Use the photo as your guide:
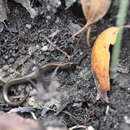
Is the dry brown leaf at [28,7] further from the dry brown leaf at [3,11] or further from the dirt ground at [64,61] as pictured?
the dry brown leaf at [3,11]

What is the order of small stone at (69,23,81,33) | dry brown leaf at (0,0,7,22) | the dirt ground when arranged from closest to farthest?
the dirt ground, small stone at (69,23,81,33), dry brown leaf at (0,0,7,22)

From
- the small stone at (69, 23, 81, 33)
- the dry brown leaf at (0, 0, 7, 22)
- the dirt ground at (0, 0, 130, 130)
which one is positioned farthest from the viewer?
the dry brown leaf at (0, 0, 7, 22)

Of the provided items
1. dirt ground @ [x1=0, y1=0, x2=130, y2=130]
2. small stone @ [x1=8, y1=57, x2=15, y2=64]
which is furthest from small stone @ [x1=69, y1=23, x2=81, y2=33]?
small stone @ [x1=8, y1=57, x2=15, y2=64]

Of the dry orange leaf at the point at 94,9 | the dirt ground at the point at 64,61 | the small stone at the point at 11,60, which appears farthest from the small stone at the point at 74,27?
the small stone at the point at 11,60

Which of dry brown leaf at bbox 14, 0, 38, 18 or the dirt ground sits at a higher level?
dry brown leaf at bbox 14, 0, 38, 18

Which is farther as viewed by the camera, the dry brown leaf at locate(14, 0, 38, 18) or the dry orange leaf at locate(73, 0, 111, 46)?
the dry brown leaf at locate(14, 0, 38, 18)

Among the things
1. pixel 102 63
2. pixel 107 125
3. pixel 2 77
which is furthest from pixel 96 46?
pixel 2 77

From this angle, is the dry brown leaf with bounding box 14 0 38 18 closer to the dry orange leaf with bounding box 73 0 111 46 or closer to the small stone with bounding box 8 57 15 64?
the small stone with bounding box 8 57 15 64
